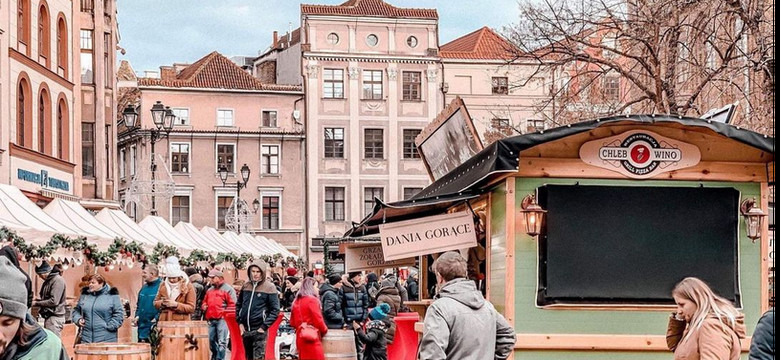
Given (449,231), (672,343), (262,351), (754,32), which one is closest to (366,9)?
(754,32)

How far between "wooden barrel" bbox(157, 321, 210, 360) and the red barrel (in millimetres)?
2498

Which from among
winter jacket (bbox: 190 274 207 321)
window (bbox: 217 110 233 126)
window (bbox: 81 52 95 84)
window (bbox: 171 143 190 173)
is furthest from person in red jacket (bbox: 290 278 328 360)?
window (bbox: 217 110 233 126)

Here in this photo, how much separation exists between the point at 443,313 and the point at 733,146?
429 cm

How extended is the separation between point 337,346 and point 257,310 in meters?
2.33

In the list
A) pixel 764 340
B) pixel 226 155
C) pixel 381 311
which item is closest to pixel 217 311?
pixel 381 311

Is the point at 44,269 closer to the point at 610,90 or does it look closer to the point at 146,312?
the point at 146,312

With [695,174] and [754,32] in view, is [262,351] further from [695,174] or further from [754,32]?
[754,32]

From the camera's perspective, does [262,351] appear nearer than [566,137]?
No

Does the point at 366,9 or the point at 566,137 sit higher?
the point at 366,9

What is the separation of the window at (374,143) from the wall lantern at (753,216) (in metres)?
51.1

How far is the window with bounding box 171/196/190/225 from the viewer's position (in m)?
61.7

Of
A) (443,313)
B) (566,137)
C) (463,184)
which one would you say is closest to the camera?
(443,313)

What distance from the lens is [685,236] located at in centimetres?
1040

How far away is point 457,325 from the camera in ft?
24.3
